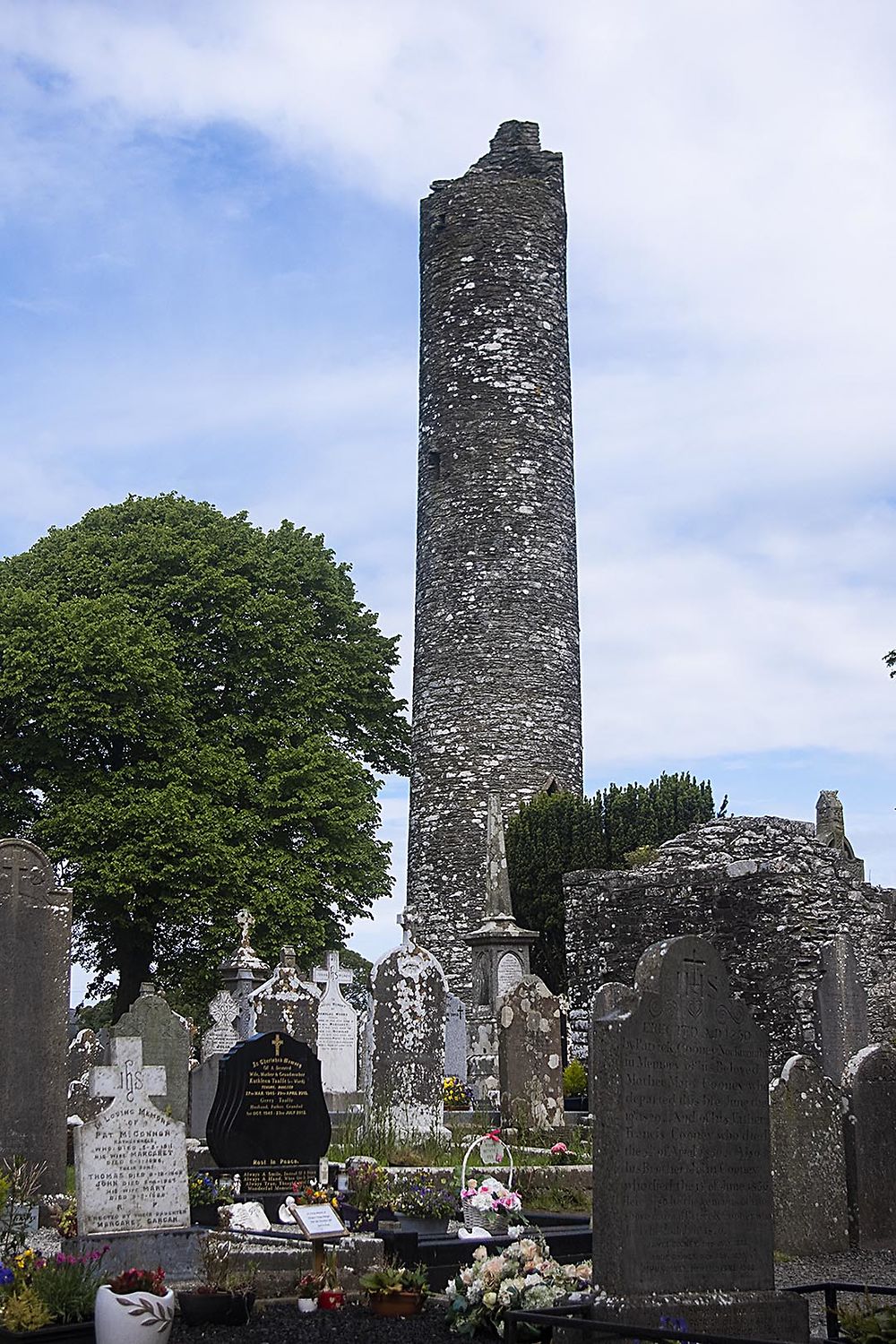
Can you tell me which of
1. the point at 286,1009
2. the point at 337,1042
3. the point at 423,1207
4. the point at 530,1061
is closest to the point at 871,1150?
the point at 423,1207

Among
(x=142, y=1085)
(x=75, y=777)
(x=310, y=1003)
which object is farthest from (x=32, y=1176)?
(x=75, y=777)

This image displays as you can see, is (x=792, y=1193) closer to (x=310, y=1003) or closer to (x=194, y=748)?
(x=310, y=1003)

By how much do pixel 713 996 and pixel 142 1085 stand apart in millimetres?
3482

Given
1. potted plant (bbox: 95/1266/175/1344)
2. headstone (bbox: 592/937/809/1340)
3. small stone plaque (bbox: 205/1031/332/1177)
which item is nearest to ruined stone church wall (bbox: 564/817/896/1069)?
small stone plaque (bbox: 205/1031/332/1177)

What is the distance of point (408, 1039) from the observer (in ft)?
47.3

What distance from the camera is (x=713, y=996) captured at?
6812mm

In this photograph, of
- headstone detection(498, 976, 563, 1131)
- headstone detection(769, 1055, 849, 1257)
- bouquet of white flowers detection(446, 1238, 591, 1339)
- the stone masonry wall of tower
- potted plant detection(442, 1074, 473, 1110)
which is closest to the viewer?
bouquet of white flowers detection(446, 1238, 591, 1339)

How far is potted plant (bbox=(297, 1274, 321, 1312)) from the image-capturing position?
25.4 feet

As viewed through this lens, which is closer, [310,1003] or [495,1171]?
[495,1171]

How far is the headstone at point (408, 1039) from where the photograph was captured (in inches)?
552

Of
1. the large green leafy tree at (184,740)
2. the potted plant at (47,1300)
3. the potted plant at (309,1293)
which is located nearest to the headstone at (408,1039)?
the potted plant at (309,1293)

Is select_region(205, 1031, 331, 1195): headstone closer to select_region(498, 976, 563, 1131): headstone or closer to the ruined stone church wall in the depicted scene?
select_region(498, 976, 563, 1131): headstone

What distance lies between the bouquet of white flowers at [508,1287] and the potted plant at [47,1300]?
1753 millimetres

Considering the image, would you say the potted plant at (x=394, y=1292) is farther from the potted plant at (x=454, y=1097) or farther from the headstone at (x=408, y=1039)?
the potted plant at (x=454, y=1097)
